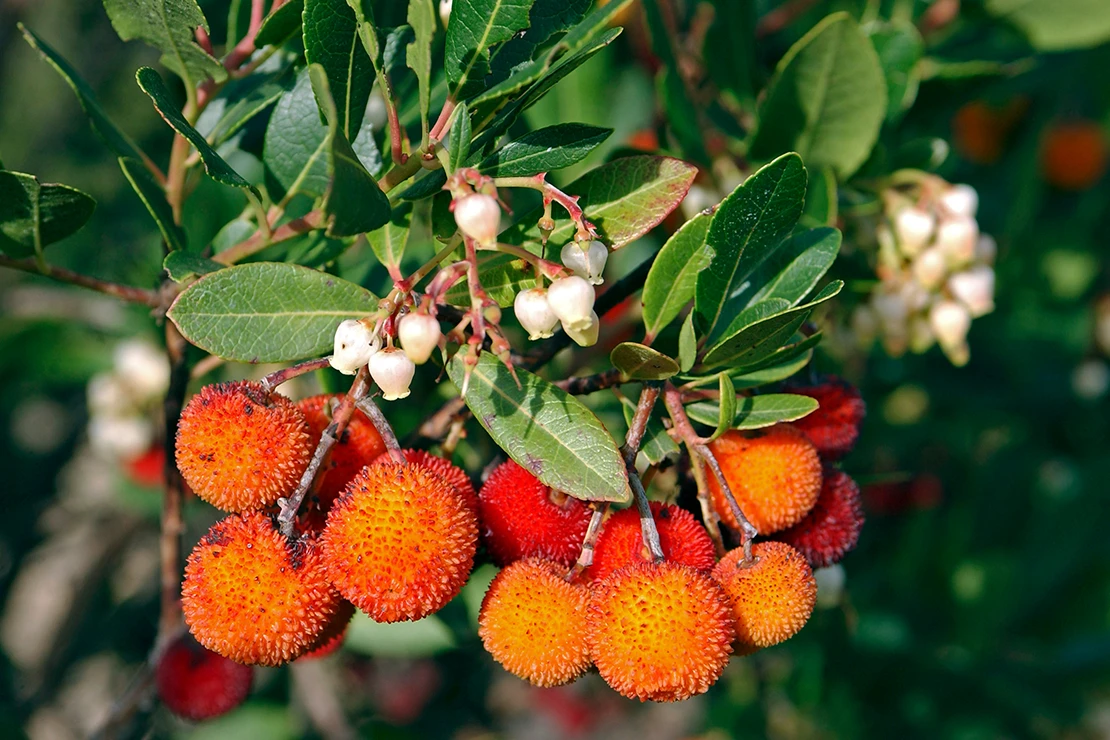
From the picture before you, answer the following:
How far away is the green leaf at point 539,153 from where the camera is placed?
0.92 meters

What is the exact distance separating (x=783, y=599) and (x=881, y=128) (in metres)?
0.89

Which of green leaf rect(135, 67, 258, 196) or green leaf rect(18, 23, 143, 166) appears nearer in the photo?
green leaf rect(135, 67, 258, 196)

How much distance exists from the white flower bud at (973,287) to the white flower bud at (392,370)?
1.09 metres

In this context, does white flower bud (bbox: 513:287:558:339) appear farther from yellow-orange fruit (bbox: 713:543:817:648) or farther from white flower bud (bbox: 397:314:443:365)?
yellow-orange fruit (bbox: 713:543:817:648)

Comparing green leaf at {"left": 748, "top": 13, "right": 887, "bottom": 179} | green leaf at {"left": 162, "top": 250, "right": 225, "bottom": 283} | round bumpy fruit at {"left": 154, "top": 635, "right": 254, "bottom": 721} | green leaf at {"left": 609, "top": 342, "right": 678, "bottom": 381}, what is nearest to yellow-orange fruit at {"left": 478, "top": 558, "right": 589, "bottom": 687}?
green leaf at {"left": 609, "top": 342, "right": 678, "bottom": 381}

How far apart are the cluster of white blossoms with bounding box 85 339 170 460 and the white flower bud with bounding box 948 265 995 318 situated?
171 cm

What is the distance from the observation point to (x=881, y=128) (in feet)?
4.98

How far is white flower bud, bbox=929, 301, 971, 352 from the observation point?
1599 mm

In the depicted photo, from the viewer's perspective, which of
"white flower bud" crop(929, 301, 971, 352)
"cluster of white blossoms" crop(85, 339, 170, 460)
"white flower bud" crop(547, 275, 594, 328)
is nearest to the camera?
"white flower bud" crop(547, 275, 594, 328)

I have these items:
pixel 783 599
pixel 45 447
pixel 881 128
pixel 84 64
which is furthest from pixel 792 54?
pixel 84 64

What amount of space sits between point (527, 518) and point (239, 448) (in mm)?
296

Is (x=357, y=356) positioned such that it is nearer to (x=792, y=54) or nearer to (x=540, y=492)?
(x=540, y=492)

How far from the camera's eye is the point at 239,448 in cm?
91

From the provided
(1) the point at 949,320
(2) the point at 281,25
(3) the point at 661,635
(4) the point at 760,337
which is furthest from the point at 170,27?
(1) the point at 949,320
